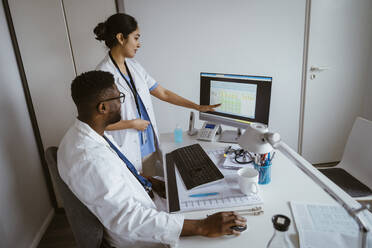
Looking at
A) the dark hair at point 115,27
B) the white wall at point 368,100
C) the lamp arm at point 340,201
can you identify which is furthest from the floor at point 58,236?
the white wall at point 368,100

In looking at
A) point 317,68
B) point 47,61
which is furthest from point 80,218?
point 317,68

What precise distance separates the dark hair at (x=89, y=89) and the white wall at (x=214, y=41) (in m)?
1.49

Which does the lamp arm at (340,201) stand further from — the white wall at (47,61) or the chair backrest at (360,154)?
the white wall at (47,61)

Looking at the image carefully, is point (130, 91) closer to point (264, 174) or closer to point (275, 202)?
point (264, 174)

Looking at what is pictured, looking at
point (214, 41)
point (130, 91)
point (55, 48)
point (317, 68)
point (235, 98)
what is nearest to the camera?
point (235, 98)

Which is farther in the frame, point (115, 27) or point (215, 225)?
point (115, 27)

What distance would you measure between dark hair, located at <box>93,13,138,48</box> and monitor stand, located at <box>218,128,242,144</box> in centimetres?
97

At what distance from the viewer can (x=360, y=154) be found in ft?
5.88

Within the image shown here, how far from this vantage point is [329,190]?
2.37ft

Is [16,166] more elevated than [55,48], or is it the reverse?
[55,48]

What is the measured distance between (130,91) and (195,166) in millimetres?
760

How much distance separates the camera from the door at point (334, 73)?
271cm

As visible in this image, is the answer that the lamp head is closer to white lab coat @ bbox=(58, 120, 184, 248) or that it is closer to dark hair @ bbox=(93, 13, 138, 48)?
white lab coat @ bbox=(58, 120, 184, 248)

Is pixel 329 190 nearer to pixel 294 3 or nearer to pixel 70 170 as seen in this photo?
pixel 70 170
